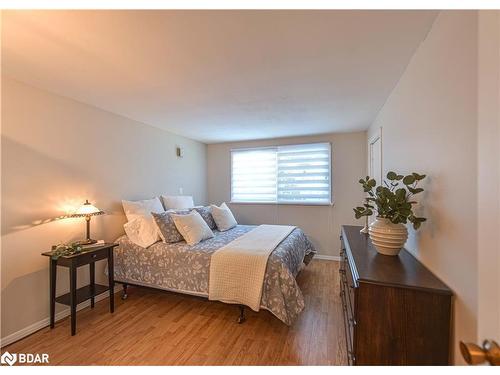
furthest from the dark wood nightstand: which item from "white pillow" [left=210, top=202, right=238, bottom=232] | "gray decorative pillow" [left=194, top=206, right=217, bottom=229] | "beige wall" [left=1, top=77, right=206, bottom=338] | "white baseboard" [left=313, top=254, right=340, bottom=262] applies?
"white baseboard" [left=313, top=254, right=340, bottom=262]

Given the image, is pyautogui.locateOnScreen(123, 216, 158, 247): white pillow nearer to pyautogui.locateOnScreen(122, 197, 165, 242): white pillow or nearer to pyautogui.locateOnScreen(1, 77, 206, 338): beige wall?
pyautogui.locateOnScreen(122, 197, 165, 242): white pillow

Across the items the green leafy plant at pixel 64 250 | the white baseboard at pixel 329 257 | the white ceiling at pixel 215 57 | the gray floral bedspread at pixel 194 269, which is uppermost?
the white ceiling at pixel 215 57

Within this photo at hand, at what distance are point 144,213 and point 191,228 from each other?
724 millimetres

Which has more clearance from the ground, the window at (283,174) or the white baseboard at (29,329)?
the window at (283,174)

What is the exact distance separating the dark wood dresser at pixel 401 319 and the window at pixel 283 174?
301cm

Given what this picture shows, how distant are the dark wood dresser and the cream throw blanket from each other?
3.45 ft

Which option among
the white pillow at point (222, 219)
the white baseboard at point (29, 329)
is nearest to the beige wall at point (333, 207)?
the white pillow at point (222, 219)

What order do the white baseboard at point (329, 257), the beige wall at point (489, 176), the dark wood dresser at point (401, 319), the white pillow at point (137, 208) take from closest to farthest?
the beige wall at point (489, 176) < the dark wood dresser at point (401, 319) < the white pillow at point (137, 208) < the white baseboard at point (329, 257)

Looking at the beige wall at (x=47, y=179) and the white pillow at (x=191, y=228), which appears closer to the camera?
the beige wall at (x=47, y=179)

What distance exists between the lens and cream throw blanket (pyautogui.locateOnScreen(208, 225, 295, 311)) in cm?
212

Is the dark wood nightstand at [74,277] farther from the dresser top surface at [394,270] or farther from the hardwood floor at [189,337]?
the dresser top surface at [394,270]

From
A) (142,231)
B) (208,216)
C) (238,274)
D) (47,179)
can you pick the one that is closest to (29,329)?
(142,231)

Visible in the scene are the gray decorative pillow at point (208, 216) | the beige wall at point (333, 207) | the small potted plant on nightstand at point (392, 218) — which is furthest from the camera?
the beige wall at point (333, 207)

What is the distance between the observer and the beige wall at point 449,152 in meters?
0.94
